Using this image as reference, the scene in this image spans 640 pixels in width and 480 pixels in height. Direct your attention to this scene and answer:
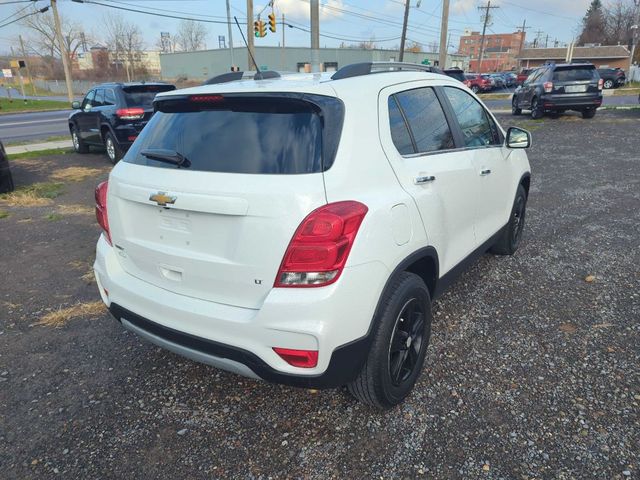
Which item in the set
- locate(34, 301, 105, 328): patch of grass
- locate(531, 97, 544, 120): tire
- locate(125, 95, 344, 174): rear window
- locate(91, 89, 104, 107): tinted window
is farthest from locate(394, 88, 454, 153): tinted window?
locate(531, 97, 544, 120): tire

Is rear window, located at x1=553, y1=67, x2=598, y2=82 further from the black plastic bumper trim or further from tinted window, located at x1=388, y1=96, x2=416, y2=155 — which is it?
the black plastic bumper trim

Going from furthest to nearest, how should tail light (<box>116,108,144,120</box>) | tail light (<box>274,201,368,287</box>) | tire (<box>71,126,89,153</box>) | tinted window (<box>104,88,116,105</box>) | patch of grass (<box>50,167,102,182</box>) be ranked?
tire (<box>71,126,89,153</box>)
tinted window (<box>104,88,116,105</box>)
tail light (<box>116,108,144,120</box>)
patch of grass (<box>50,167,102,182</box>)
tail light (<box>274,201,368,287</box>)

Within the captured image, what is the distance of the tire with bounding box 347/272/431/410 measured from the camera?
2383mm

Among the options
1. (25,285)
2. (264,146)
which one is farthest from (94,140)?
(264,146)

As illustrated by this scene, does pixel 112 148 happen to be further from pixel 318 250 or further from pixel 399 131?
pixel 318 250

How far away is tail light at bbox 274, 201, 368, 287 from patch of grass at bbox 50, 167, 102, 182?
864cm

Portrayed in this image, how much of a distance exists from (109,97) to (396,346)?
10.2 meters

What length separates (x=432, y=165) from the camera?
289cm

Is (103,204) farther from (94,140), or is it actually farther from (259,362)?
(94,140)

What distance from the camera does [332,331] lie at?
2115mm

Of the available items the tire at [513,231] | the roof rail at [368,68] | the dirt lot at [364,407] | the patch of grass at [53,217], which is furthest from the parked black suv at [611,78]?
the roof rail at [368,68]

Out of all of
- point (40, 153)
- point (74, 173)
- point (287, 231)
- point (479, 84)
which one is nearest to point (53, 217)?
point (74, 173)

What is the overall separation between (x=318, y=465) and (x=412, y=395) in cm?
77

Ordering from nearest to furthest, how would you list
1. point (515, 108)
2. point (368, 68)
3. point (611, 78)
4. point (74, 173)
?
point (368, 68) → point (74, 173) → point (515, 108) → point (611, 78)
